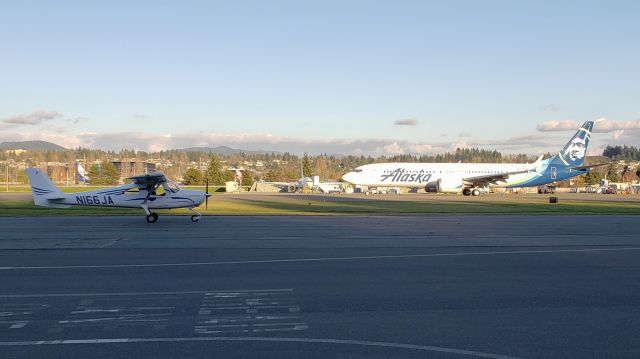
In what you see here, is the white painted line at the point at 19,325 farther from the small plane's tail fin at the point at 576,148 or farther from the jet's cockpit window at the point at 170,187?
the small plane's tail fin at the point at 576,148

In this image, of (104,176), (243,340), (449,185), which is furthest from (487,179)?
(104,176)

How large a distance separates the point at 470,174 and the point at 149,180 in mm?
48271

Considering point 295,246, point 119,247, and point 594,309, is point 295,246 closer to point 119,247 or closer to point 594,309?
point 119,247

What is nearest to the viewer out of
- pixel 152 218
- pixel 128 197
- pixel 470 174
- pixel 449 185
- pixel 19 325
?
pixel 19 325

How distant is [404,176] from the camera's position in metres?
66.8

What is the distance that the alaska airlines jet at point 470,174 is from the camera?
66.6m

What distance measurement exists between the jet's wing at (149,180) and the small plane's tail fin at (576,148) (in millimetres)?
55941

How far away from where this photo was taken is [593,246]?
1788 centimetres

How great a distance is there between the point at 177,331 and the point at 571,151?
7012 cm

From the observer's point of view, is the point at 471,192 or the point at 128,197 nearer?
the point at 128,197

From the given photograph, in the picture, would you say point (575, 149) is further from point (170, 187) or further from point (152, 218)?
point (152, 218)

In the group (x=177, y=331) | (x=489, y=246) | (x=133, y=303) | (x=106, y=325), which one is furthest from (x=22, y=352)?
(x=489, y=246)

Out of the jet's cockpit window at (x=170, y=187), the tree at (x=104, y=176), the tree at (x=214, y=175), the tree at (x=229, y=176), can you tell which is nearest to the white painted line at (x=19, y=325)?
the jet's cockpit window at (x=170, y=187)

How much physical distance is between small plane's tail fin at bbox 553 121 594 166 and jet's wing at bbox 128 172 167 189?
55.9 metres
